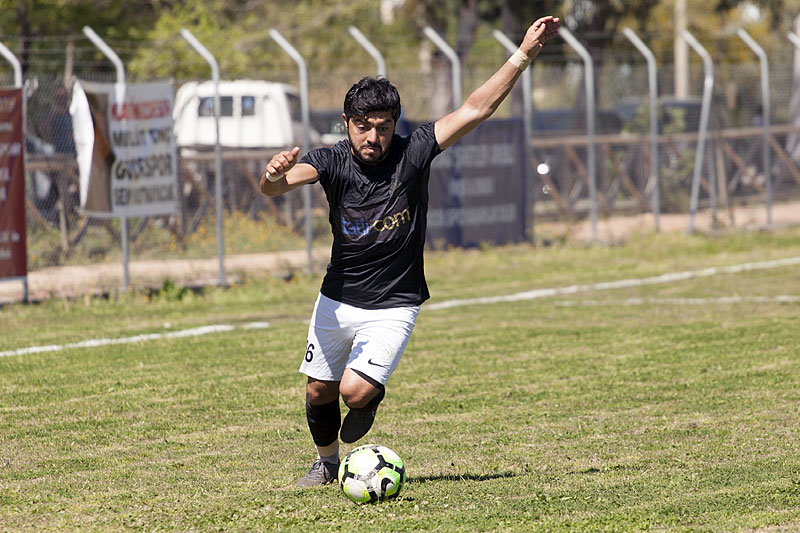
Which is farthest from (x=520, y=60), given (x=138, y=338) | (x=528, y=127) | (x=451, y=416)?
(x=528, y=127)

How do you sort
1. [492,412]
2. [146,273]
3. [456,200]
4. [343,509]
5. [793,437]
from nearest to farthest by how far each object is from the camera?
[343,509] → [793,437] → [492,412] → [146,273] → [456,200]

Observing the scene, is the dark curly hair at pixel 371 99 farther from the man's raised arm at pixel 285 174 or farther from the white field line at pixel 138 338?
the white field line at pixel 138 338

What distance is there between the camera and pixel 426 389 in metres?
8.41

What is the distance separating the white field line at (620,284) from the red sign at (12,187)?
14.6ft

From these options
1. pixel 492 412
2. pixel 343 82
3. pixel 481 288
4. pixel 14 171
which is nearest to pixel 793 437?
pixel 492 412

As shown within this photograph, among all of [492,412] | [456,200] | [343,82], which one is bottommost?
[492,412]

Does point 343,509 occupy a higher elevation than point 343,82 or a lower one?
lower

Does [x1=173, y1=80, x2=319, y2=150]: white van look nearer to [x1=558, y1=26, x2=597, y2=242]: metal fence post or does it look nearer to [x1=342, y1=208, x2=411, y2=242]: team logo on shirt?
[x1=558, y1=26, x2=597, y2=242]: metal fence post

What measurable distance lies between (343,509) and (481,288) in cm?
932

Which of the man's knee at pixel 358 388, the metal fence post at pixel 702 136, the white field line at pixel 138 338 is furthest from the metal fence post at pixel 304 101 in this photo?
the man's knee at pixel 358 388

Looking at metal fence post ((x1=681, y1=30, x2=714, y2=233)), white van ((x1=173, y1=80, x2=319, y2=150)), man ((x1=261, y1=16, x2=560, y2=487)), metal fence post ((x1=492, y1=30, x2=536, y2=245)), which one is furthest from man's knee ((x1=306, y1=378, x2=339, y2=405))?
metal fence post ((x1=681, y1=30, x2=714, y2=233))

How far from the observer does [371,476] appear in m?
5.23

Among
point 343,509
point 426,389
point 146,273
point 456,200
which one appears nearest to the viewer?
point 343,509

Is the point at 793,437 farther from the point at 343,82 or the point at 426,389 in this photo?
the point at 343,82
